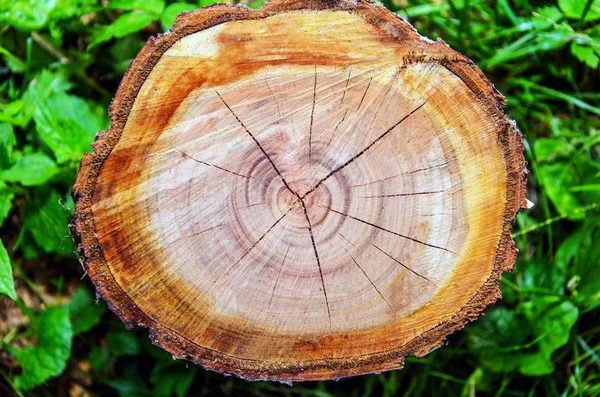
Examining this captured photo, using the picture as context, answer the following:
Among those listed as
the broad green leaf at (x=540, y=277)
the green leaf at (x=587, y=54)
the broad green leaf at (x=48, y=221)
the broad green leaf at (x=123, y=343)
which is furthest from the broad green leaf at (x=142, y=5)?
the broad green leaf at (x=540, y=277)

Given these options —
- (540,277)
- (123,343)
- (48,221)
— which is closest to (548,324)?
(540,277)

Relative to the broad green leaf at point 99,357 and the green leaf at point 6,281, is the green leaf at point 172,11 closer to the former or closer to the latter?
the green leaf at point 6,281

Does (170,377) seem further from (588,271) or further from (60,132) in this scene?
(588,271)

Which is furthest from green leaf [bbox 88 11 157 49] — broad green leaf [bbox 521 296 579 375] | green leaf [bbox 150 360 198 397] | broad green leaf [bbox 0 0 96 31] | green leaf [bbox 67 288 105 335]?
broad green leaf [bbox 521 296 579 375]

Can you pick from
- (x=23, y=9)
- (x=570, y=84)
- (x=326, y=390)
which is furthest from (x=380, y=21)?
(x=326, y=390)

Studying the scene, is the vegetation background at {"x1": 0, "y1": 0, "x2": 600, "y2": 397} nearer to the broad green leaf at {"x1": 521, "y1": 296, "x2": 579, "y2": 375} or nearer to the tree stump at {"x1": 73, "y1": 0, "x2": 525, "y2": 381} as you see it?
the broad green leaf at {"x1": 521, "y1": 296, "x2": 579, "y2": 375}
